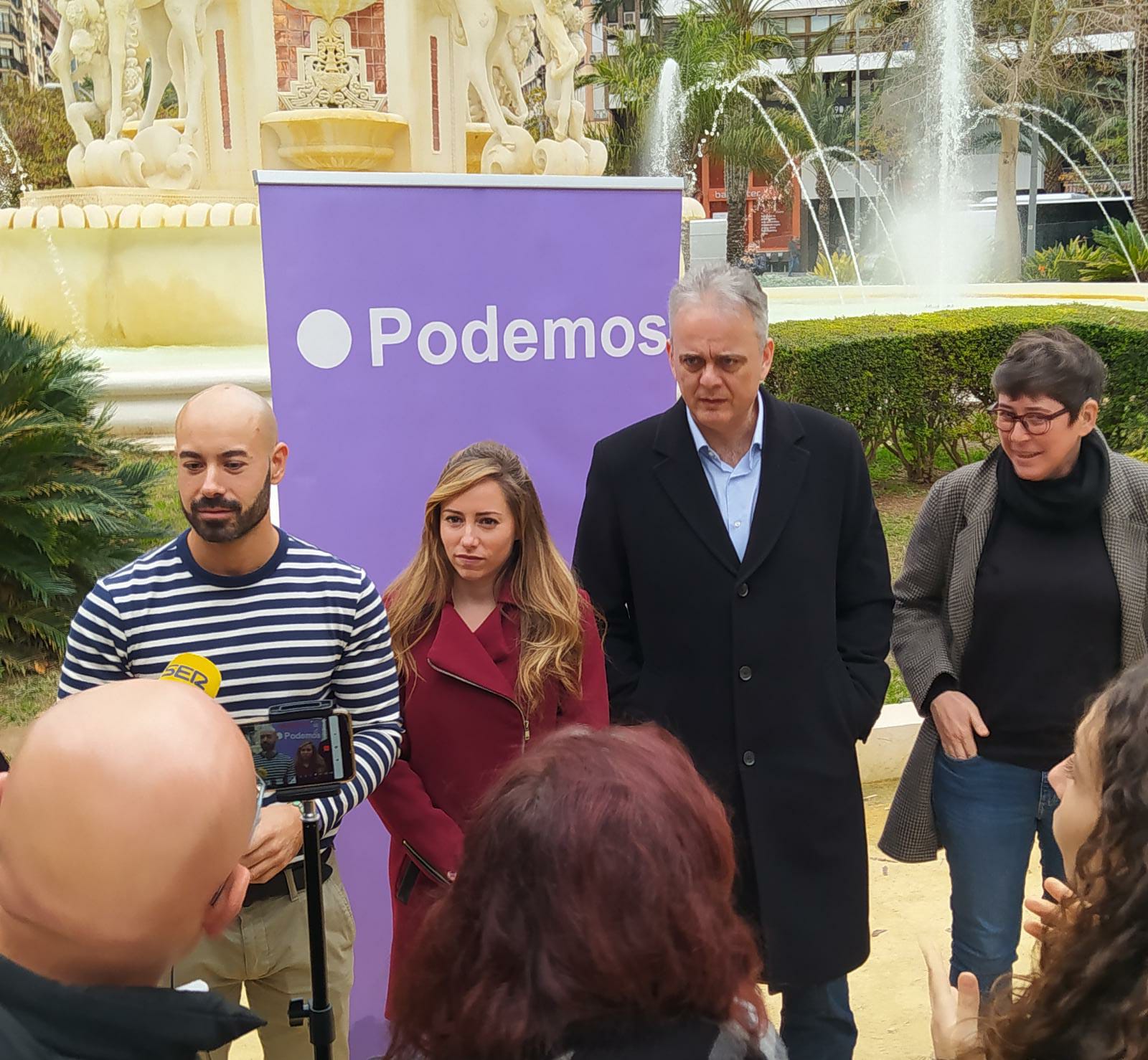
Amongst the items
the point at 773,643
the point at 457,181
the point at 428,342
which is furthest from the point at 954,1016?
the point at 457,181

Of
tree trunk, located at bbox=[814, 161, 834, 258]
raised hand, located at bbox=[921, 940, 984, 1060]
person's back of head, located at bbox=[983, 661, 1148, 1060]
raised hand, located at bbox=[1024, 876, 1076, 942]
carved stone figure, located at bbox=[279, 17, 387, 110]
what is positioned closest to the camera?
person's back of head, located at bbox=[983, 661, 1148, 1060]

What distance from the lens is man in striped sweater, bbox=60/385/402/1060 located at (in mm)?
2418

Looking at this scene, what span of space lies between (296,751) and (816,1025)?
1669mm

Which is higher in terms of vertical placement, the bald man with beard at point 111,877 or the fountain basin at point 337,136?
the fountain basin at point 337,136

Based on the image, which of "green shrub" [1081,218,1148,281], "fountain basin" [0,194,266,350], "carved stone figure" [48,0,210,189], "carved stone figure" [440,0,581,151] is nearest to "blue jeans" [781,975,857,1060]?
"fountain basin" [0,194,266,350]

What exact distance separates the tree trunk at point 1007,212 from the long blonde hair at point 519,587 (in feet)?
109

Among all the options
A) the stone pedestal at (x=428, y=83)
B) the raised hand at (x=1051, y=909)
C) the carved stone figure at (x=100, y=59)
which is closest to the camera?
the raised hand at (x=1051, y=909)

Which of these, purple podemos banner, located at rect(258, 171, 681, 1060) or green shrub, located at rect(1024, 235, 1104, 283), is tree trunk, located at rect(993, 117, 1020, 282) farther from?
purple podemos banner, located at rect(258, 171, 681, 1060)

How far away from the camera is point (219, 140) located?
14.4 m

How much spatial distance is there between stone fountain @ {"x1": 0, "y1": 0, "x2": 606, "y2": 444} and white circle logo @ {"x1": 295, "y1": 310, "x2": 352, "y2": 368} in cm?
692

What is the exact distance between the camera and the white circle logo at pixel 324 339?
3.02 m

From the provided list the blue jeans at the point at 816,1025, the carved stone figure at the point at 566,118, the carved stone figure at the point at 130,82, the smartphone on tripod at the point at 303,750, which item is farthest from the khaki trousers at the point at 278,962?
the carved stone figure at the point at 566,118

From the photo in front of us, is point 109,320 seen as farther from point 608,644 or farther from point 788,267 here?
point 788,267

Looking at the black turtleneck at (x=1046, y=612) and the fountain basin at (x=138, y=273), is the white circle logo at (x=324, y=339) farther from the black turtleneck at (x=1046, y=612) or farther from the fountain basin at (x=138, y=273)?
the fountain basin at (x=138, y=273)
